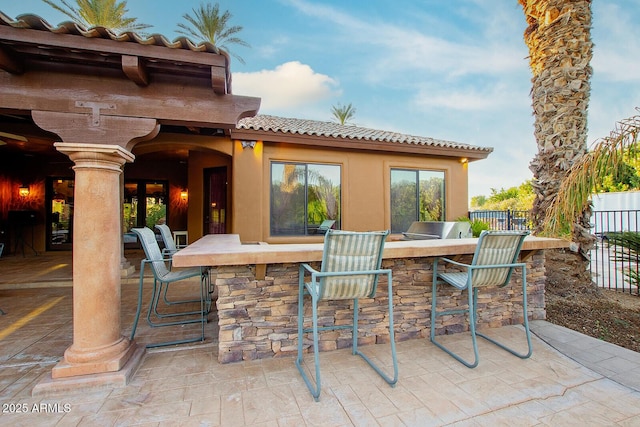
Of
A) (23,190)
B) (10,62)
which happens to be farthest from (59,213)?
(10,62)

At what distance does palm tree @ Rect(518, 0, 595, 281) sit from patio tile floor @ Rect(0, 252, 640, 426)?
2.80m

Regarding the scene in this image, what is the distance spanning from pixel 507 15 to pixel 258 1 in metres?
7.83

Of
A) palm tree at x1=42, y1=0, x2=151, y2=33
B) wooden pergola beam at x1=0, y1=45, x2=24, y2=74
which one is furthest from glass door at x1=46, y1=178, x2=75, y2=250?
wooden pergola beam at x1=0, y1=45, x2=24, y2=74

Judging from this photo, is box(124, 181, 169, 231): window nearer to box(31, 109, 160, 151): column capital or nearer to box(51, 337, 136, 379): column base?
box(31, 109, 160, 151): column capital

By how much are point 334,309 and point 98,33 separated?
304 centimetres

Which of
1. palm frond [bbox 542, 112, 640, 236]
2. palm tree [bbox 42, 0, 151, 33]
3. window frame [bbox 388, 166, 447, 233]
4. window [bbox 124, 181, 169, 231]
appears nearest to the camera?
palm frond [bbox 542, 112, 640, 236]

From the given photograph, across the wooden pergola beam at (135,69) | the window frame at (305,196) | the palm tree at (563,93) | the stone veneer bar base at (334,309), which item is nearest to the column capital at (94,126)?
the wooden pergola beam at (135,69)

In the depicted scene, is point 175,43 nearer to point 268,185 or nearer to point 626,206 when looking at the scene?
point 268,185

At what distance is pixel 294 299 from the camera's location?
2730 millimetres

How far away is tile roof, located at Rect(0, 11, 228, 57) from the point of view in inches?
82.1

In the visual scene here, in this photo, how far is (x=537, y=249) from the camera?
332cm

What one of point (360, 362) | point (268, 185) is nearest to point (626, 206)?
point (268, 185)

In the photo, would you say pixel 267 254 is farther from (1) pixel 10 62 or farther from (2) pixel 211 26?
(2) pixel 211 26

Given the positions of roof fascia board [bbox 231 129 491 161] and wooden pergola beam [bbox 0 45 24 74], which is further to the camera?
roof fascia board [bbox 231 129 491 161]
